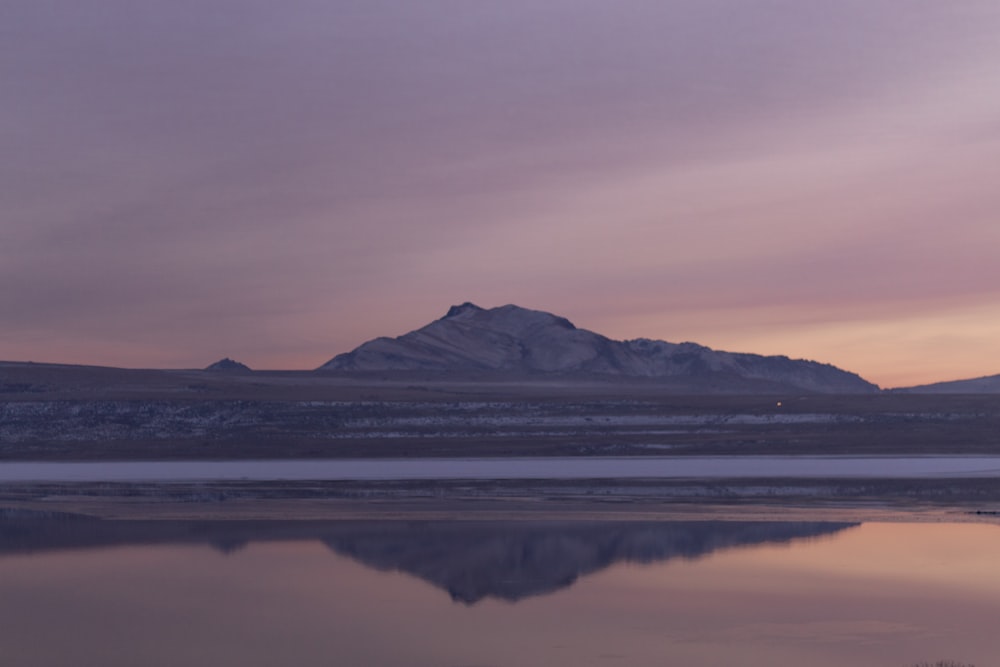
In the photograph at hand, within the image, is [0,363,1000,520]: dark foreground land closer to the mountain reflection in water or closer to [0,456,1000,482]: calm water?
the mountain reflection in water

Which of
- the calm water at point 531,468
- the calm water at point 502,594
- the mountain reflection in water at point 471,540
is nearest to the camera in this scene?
the calm water at point 502,594

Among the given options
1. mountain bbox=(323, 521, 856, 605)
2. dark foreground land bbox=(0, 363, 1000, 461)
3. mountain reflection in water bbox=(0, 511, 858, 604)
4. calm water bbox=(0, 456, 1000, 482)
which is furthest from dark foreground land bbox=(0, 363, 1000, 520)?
calm water bbox=(0, 456, 1000, 482)

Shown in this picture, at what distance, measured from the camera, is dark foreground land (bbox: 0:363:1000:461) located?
64000mm

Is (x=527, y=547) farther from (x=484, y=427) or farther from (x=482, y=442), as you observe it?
(x=484, y=427)

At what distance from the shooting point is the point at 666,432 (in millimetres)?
70188

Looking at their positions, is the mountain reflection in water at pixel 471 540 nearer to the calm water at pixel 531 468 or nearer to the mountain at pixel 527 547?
the mountain at pixel 527 547

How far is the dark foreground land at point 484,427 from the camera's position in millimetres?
64000

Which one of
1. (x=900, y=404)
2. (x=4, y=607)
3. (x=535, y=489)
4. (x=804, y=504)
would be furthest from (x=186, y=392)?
(x=4, y=607)

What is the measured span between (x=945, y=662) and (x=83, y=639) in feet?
39.9

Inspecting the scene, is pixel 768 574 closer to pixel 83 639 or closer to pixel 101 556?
pixel 83 639

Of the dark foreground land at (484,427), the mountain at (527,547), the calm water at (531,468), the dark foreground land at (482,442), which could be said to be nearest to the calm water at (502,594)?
the mountain at (527,547)

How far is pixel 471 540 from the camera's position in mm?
28875

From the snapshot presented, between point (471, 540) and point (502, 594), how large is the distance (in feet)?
22.4

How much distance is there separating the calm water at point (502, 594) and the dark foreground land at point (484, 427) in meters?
31.3
